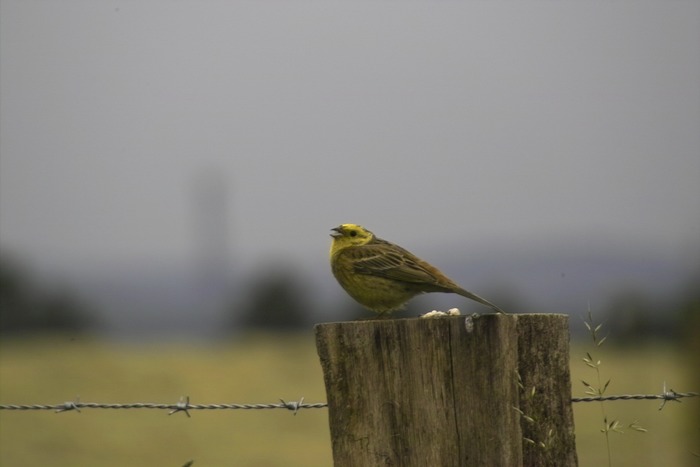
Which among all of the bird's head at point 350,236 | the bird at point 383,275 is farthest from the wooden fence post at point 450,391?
the bird's head at point 350,236

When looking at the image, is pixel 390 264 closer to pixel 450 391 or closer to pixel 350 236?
pixel 350 236

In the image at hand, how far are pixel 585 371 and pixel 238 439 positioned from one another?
38.2 ft

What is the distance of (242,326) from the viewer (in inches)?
1939

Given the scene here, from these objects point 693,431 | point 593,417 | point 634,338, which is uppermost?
point 634,338

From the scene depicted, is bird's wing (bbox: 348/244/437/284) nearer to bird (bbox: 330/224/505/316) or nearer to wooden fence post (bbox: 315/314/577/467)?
bird (bbox: 330/224/505/316)

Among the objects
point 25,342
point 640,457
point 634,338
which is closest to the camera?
point 634,338

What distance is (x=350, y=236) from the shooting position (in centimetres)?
866

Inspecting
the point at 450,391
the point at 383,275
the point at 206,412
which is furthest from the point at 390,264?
the point at 206,412

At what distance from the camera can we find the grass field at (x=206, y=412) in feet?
65.0

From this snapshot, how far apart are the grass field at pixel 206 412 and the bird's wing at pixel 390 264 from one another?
344 centimetres

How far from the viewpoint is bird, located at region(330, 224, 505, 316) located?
7.47m

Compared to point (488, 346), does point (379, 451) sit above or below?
below

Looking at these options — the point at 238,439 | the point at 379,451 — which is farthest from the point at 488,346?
the point at 238,439

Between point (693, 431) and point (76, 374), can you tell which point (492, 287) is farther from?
point (693, 431)
